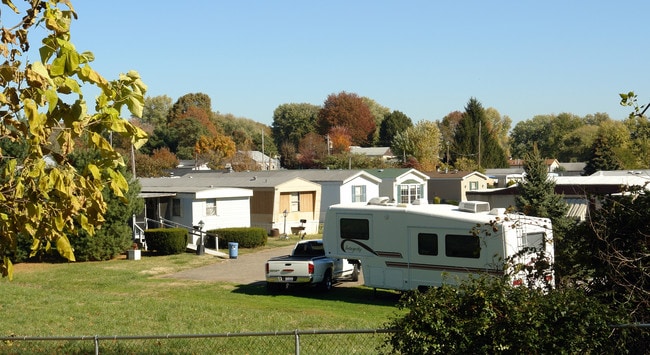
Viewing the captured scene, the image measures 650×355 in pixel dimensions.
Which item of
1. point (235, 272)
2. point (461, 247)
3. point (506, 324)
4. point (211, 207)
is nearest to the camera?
point (506, 324)

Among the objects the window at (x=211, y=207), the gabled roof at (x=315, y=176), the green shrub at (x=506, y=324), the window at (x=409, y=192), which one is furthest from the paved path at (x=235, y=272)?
the window at (x=409, y=192)

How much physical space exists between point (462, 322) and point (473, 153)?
Answer: 86.3 metres

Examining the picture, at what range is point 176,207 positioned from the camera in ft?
121

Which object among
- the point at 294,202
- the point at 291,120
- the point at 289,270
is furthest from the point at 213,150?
the point at 289,270

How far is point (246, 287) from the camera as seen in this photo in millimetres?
23578

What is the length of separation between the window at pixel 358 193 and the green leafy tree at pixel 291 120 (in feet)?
264

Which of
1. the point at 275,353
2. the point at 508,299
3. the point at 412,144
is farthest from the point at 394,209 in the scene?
the point at 412,144

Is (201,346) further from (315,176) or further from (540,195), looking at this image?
(315,176)

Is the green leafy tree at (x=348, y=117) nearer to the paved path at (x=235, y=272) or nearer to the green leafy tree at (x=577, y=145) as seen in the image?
the green leafy tree at (x=577, y=145)

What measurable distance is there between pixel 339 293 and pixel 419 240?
10.7ft

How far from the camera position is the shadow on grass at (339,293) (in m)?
21.3

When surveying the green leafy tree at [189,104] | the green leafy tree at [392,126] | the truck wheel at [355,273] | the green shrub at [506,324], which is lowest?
the truck wheel at [355,273]

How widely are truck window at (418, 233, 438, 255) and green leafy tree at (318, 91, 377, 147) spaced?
98578mm

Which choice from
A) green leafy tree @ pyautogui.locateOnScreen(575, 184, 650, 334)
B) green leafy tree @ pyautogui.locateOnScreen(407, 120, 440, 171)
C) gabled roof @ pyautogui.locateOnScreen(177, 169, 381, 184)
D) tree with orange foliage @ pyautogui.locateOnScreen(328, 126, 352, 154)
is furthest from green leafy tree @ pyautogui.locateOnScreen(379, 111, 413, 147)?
green leafy tree @ pyautogui.locateOnScreen(575, 184, 650, 334)
